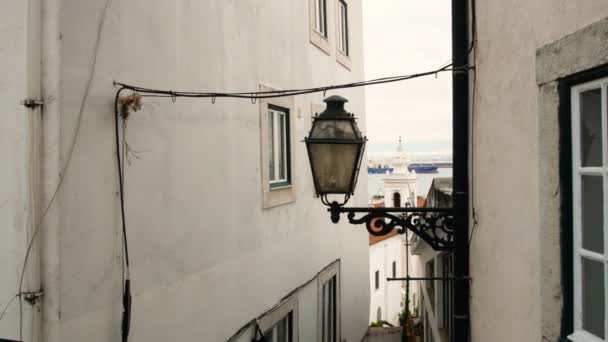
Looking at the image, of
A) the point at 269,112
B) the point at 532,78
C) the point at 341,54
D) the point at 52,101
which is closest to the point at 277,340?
the point at 269,112

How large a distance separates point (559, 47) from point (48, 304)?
3384 millimetres

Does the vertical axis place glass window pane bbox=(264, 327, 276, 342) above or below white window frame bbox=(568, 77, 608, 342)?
below

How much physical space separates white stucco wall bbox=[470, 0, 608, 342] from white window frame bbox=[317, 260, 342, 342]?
18.6 feet

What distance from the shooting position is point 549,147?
2531 millimetres

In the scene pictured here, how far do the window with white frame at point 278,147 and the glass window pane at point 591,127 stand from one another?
17.5 ft

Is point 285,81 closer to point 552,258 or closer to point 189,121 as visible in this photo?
point 189,121

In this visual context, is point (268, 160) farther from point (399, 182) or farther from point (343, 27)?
point (399, 182)

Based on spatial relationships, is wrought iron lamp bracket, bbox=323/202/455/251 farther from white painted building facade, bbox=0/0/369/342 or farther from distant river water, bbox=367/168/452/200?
Answer: distant river water, bbox=367/168/452/200

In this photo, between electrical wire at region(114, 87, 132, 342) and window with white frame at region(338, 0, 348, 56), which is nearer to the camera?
electrical wire at region(114, 87, 132, 342)

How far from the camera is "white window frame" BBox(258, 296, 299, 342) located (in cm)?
697

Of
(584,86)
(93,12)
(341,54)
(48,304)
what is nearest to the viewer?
(584,86)

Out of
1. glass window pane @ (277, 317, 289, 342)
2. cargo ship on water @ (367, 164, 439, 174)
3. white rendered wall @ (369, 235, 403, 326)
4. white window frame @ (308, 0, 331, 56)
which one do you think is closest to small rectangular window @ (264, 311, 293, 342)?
glass window pane @ (277, 317, 289, 342)

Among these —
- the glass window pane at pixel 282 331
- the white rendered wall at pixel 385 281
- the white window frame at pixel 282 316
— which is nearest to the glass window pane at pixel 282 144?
the white window frame at pixel 282 316

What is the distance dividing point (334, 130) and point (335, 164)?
0.26m
